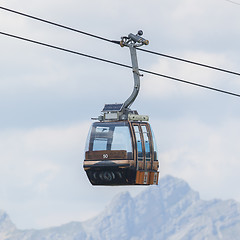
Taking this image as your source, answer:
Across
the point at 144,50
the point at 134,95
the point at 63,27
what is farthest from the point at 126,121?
the point at 63,27

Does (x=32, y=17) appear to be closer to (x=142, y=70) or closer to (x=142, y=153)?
(x=142, y=70)

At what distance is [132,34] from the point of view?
39.3m

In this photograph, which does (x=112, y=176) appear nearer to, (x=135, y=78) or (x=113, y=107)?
(x=113, y=107)

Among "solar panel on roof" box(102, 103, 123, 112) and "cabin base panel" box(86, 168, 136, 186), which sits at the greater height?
"solar panel on roof" box(102, 103, 123, 112)

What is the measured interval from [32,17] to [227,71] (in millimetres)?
8838

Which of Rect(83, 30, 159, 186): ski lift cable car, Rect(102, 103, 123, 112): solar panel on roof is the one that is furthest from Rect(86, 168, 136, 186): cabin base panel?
Rect(102, 103, 123, 112): solar panel on roof

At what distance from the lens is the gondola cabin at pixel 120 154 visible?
130ft

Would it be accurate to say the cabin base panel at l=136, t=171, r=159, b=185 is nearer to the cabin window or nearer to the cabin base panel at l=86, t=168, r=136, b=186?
the cabin base panel at l=86, t=168, r=136, b=186

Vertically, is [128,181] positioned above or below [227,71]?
below

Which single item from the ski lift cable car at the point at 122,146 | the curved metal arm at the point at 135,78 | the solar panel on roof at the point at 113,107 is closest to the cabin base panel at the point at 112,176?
the ski lift cable car at the point at 122,146

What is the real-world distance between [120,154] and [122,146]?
42 centimetres

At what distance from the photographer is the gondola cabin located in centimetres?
3950

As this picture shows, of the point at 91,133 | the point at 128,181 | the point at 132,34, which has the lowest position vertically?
the point at 128,181

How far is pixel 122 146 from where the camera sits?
39719mm
